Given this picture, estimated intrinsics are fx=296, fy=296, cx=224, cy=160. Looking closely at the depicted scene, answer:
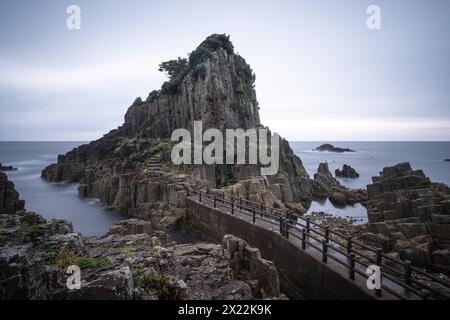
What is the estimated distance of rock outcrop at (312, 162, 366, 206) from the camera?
52.9m

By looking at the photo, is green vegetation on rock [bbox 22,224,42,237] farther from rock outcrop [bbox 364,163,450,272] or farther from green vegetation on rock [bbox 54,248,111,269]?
rock outcrop [bbox 364,163,450,272]

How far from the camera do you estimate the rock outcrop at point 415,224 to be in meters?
18.8

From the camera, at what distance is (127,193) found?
35.0 metres

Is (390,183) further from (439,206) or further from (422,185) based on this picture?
(439,206)

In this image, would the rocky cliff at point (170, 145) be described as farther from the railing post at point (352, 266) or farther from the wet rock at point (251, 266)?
the railing post at point (352, 266)

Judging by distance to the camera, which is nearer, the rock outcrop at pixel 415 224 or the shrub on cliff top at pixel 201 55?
the rock outcrop at pixel 415 224

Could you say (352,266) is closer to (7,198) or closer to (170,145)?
(7,198)

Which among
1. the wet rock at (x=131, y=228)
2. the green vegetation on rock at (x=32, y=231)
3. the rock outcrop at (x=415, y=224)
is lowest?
the rock outcrop at (x=415, y=224)
